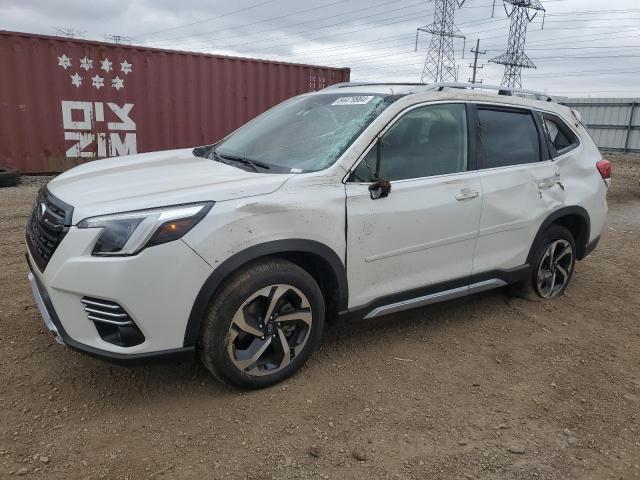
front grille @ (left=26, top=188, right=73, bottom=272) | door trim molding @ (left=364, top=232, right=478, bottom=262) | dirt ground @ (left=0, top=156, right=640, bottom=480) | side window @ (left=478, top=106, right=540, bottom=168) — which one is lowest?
dirt ground @ (left=0, top=156, right=640, bottom=480)

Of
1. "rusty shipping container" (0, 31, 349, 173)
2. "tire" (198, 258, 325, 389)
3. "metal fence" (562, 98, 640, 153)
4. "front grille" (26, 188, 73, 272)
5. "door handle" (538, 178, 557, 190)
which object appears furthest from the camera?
"metal fence" (562, 98, 640, 153)

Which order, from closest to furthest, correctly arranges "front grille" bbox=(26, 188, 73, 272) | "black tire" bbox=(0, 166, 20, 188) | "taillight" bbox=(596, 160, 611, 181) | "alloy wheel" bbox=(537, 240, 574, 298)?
"front grille" bbox=(26, 188, 73, 272) → "alloy wheel" bbox=(537, 240, 574, 298) → "taillight" bbox=(596, 160, 611, 181) → "black tire" bbox=(0, 166, 20, 188)

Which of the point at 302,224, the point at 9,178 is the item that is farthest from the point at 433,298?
the point at 9,178

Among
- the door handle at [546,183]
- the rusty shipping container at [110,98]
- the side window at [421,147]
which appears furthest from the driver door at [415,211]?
the rusty shipping container at [110,98]

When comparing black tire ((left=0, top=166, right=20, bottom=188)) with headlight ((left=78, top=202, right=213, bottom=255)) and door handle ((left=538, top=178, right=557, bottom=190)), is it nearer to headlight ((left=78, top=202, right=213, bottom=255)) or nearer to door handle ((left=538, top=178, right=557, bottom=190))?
headlight ((left=78, top=202, right=213, bottom=255))

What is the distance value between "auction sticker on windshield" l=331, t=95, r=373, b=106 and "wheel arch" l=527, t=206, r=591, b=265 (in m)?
1.73

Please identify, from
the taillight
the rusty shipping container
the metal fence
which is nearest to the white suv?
the taillight

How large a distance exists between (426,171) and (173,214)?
65.5 inches

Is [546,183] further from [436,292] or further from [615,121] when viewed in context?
[615,121]

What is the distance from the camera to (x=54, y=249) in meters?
2.49

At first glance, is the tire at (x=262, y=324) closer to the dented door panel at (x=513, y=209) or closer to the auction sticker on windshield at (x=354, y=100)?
the auction sticker on windshield at (x=354, y=100)

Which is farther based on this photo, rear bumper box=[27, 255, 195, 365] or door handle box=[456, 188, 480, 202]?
door handle box=[456, 188, 480, 202]

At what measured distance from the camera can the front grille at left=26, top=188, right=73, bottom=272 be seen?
249cm

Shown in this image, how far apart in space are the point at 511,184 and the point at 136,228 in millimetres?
2627
